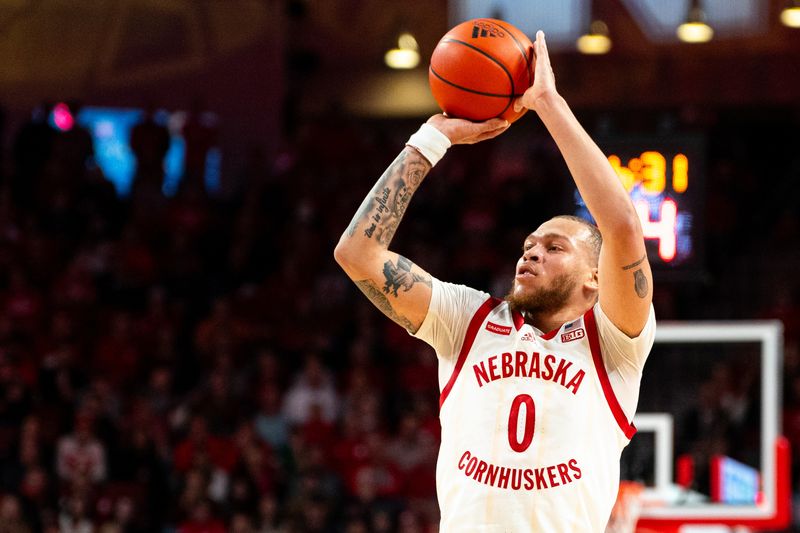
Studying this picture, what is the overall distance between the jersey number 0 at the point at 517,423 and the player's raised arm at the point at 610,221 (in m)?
0.34

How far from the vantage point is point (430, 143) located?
3.76m

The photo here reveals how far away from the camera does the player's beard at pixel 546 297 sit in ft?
12.3

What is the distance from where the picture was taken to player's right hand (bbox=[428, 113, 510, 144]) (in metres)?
3.80

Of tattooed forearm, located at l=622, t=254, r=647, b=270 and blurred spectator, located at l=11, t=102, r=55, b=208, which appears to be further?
blurred spectator, located at l=11, t=102, r=55, b=208

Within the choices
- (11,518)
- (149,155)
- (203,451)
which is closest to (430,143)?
(11,518)

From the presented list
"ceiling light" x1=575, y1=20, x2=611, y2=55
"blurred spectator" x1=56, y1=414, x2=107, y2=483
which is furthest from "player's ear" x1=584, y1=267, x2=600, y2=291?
"ceiling light" x1=575, y1=20, x2=611, y2=55

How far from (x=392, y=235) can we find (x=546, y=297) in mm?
492

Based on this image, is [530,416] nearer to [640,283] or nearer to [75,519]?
[640,283]

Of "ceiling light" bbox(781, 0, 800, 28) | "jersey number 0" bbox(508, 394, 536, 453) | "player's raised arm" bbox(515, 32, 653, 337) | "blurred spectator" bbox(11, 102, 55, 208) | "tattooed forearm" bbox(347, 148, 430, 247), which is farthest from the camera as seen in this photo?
"blurred spectator" bbox(11, 102, 55, 208)

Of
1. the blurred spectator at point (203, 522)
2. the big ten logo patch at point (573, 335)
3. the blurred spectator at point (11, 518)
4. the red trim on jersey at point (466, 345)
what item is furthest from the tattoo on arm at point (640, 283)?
the blurred spectator at point (11, 518)

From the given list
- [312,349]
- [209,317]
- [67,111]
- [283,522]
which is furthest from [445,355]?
[67,111]

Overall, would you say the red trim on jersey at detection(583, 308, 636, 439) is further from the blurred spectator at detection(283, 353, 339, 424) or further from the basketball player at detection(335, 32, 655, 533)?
the blurred spectator at detection(283, 353, 339, 424)

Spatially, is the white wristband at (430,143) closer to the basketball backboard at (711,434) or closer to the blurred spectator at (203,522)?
the basketball backboard at (711,434)

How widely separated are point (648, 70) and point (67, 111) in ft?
24.9
